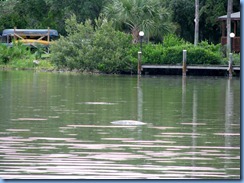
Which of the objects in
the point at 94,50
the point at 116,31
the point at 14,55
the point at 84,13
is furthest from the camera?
the point at 84,13

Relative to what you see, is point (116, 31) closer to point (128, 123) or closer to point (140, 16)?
point (140, 16)

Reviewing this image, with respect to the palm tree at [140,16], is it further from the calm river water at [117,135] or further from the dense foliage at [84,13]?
the calm river water at [117,135]

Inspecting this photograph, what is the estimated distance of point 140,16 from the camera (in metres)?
62.8

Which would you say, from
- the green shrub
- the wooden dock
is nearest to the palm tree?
the wooden dock

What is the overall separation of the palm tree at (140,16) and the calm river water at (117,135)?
24.8 meters

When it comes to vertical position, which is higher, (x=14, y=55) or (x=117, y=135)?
(x=14, y=55)

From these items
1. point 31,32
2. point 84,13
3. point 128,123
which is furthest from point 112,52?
point 128,123

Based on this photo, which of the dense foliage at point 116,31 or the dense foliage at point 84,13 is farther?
the dense foliage at point 84,13

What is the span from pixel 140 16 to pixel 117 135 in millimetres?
42493

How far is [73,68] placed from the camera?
58844mm

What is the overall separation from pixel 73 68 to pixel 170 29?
29.0ft

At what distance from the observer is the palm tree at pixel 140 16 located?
2466 inches

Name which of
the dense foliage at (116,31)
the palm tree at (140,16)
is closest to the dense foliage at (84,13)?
the dense foliage at (116,31)

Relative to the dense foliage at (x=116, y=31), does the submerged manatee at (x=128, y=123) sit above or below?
below
